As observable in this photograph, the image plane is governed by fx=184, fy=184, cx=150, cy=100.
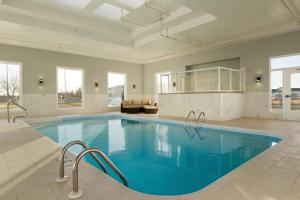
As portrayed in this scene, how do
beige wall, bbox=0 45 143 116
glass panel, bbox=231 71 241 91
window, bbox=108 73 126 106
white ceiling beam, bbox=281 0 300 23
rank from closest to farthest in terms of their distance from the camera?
white ceiling beam, bbox=281 0 300 23
glass panel, bbox=231 71 241 91
beige wall, bbox=0 45 143 116
window, bbox=108 73 126 106

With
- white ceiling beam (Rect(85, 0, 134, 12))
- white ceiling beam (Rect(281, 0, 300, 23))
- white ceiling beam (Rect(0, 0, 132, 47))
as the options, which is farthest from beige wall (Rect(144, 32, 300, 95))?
white ceiling beam (Rect(85, 0, 134, 12))

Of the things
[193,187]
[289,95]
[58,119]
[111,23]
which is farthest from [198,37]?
[58,119]

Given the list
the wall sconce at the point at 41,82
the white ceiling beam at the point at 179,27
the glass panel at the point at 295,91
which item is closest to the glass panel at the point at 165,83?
the white ceiling beam at the point at 179,27

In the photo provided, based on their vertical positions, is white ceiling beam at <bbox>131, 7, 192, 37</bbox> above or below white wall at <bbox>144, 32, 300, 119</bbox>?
above

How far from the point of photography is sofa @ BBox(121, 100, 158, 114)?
10.3 metres

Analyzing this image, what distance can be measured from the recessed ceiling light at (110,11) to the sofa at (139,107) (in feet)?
16.6

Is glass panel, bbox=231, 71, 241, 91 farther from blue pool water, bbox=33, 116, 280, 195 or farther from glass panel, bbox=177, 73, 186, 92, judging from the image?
blue pool water, bbox=33, 116, 280, 195

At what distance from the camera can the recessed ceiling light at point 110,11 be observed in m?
5.85

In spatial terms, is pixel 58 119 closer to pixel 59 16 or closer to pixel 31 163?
pixel 59 16

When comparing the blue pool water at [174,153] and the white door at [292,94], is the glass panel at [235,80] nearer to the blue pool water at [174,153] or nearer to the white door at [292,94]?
the white door at [292,94]

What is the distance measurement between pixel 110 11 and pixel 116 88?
618 cm

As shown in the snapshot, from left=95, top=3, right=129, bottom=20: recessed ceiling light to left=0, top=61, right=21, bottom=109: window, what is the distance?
4.92 m

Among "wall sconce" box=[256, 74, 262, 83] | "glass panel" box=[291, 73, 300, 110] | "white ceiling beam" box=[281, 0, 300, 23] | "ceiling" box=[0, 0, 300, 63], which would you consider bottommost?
"glass panel" box=[291, 73, 300, 110]

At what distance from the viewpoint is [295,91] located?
269 inches
